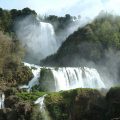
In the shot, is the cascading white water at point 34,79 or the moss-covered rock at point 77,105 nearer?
the moss-covered rock at point 77,105

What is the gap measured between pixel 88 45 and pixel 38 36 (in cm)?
2391

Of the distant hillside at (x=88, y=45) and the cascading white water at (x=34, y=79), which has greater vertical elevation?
the distant hillside at (x=88, y=45)

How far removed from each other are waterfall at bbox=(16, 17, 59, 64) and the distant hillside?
16.8m

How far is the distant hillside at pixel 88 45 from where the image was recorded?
77500 mm

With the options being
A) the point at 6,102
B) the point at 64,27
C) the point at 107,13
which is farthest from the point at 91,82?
the point at 64,27

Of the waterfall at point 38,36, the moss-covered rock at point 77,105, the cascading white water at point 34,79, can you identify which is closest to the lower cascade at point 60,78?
the cascading white water at point 34,79

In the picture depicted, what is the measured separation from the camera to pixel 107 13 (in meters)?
88.2

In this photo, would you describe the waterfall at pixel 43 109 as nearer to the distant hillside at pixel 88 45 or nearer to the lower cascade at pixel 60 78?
the lower cascade at pixel 60 78

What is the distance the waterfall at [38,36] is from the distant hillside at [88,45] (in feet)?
55.1

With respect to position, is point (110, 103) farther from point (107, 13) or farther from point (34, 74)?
point (107, 13)

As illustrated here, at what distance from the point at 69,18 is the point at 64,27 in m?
2.97

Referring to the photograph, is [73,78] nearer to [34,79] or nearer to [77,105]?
[34,79]

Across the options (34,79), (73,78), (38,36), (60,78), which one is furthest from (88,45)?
(38,36)

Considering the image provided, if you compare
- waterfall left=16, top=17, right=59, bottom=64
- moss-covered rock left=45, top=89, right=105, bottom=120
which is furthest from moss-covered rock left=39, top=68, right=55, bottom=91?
waterfall left=16, top=17, right=59, bottom=64
